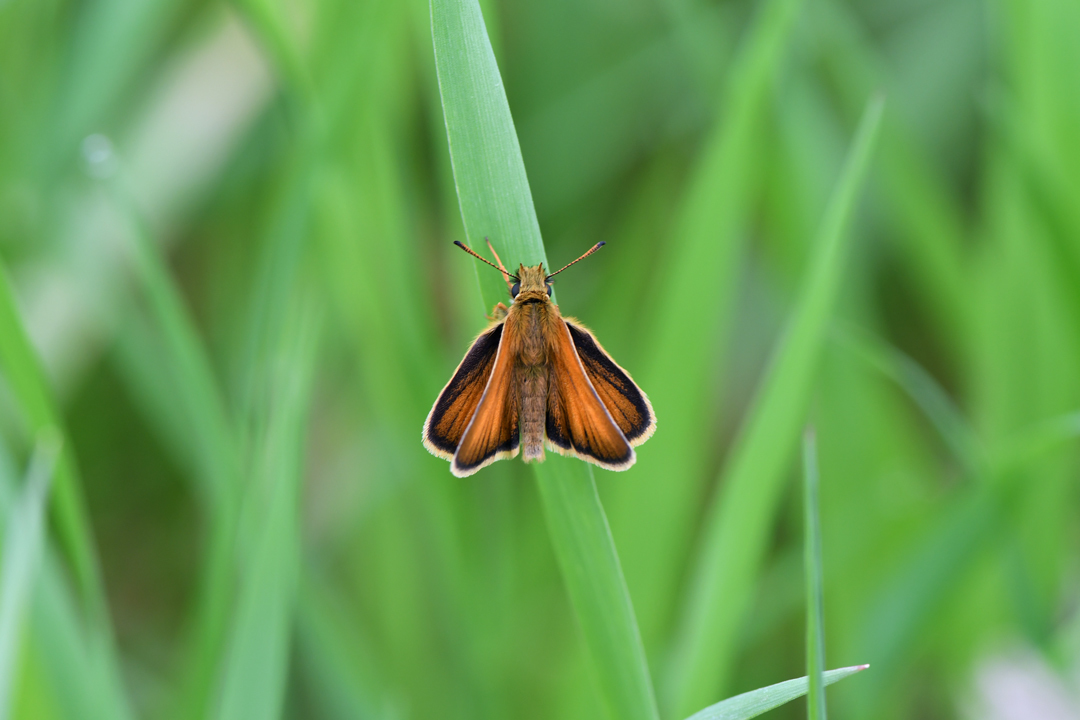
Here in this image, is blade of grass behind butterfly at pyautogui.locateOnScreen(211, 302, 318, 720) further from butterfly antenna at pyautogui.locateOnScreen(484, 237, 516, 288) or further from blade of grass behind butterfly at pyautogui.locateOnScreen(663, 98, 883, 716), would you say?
blade of grass behind butterfly at pyautogui.locateOnScreen(663, 98, 883, 716)

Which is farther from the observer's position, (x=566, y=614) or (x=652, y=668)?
(x=566, y=614)

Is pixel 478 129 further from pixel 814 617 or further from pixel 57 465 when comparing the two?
pixel 57 465

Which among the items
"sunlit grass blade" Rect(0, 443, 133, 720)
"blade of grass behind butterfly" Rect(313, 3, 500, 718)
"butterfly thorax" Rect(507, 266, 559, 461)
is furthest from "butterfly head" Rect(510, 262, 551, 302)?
"sunlit grass blade" Rect(0, 443, 133, 720)

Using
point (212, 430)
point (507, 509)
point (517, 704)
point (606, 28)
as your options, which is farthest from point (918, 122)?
point (212, 430)

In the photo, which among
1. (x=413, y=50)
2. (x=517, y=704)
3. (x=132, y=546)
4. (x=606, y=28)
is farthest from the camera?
(x=606, y=28)

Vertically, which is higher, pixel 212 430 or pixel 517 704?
pixel 212 430

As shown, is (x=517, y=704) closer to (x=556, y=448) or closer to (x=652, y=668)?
(x=652, y=668)
